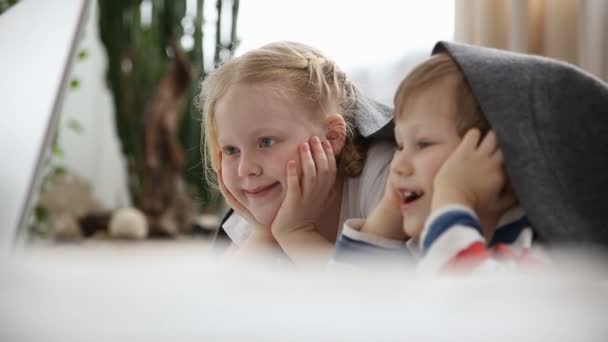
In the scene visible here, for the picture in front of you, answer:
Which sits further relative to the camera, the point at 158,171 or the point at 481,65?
the point at 158,171

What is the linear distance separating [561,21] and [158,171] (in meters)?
1.36

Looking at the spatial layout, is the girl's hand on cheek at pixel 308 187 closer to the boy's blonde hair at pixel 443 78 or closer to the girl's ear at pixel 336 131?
the girl's ear at pixel 336 131

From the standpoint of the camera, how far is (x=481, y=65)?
509 millimetres

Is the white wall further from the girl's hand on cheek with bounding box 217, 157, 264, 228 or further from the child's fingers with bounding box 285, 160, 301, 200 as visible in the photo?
the child's fingers with bounding box 285, 160, 301, 200

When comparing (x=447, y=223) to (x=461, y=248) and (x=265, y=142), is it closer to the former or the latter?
(x=461, y=248)

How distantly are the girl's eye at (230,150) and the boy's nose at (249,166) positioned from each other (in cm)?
2

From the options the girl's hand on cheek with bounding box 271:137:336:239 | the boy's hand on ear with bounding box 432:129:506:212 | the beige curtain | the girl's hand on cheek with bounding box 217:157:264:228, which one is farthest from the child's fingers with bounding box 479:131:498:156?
the beige curtain

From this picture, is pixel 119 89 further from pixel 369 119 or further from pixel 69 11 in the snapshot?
pixel 369 119

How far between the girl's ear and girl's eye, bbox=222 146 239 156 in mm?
98

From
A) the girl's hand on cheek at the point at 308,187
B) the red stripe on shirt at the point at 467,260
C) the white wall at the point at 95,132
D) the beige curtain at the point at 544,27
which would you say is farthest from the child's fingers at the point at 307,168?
the white wall at the point at 95,132

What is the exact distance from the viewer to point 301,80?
27.9 inches

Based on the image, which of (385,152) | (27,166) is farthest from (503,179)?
(27,166)

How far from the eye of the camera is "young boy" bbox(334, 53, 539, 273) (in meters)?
0.45

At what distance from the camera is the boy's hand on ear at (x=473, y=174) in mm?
464
